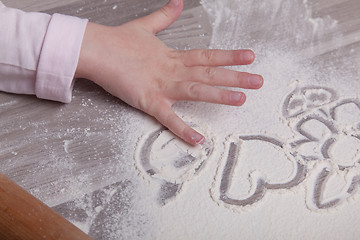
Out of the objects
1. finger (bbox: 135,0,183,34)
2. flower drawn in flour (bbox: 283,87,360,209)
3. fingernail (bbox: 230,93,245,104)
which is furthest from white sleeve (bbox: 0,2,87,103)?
flower drawn in flour (bbox: 283,87,360,209)

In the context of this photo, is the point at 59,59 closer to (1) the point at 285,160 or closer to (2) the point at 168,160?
(2) the point at 168,160

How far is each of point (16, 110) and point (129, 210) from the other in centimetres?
30

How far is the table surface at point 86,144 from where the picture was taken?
27.7 inches

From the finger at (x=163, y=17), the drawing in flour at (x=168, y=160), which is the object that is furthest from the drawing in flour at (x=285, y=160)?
the finger at (x=163, y=17)

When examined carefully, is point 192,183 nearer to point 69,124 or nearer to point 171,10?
point 69,124

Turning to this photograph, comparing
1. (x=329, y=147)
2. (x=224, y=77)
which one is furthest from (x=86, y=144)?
(x=329, y=147)

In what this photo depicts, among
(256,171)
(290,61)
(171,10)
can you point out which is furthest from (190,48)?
(256,171)

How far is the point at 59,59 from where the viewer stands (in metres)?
0.80

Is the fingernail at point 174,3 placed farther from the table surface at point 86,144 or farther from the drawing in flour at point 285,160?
the drawing in flour at point 285,160

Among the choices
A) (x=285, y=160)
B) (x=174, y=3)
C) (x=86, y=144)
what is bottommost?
(x=86, y=144)

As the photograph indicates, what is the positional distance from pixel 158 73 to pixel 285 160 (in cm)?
27

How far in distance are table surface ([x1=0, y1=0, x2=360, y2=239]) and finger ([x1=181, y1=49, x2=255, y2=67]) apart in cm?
8

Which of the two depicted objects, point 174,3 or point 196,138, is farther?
point 174,3

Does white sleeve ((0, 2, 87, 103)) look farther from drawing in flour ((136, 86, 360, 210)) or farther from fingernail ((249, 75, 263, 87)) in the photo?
fingernail ((249, 75, 263, 87))
